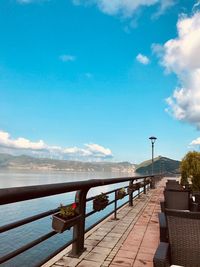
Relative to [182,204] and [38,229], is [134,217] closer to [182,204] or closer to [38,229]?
[182,204]

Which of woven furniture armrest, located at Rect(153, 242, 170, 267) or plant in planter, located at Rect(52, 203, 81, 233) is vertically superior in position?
plant in planter, located at Rect(52, 203, 81, 233)

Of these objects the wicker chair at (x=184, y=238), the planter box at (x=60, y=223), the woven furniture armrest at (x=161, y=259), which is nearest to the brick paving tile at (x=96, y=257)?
the planter box at (x=60, y=223)

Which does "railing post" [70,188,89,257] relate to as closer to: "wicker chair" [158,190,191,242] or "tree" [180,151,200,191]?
"wicker chair" [158,190,191,242]

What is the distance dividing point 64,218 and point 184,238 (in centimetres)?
162

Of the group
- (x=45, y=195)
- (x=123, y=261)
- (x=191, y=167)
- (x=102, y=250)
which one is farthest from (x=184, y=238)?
(x=191, y=167)

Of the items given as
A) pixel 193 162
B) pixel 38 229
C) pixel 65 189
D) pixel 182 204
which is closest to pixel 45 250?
pixel 38 229

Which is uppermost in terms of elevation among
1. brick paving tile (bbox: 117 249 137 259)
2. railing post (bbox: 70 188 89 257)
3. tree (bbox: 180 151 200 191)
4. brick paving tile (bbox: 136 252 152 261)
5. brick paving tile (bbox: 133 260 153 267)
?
tree (bbox: 180 151 200 191)

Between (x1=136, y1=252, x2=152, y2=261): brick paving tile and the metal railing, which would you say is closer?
the metal railing

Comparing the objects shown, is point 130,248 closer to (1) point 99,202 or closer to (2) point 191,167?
(1) point 99,202

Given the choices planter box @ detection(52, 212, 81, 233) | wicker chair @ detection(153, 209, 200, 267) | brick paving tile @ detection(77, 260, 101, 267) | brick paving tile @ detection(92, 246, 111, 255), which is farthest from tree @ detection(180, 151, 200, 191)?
wicker chair @ detection(153, 209, 200, 267)

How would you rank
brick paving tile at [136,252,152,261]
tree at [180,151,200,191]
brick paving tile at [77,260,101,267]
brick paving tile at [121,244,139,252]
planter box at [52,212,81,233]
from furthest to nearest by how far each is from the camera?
tree at [180,151,200,191], brick paving tile at [121,244,139,252], brick paving tile at [136,252,152,261], brick paving tile at [77,260,101,267], planter box at [52,212,81,233]

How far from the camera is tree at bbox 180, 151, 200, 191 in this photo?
14877mm

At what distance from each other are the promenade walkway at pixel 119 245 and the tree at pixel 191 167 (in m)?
7.54

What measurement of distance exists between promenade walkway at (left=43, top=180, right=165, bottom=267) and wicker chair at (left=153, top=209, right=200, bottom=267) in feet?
4.81
